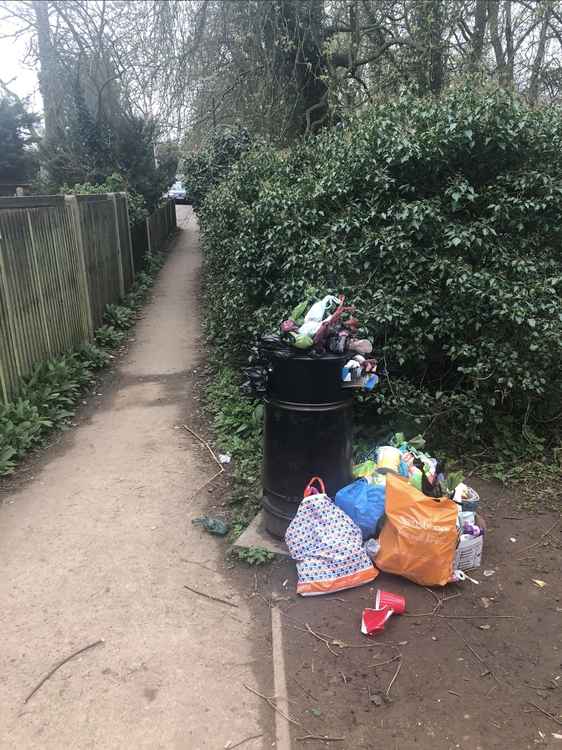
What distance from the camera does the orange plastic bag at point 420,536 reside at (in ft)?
10.6

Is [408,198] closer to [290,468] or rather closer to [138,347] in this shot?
[290,468]

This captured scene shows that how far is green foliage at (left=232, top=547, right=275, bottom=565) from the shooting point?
11.9 feet

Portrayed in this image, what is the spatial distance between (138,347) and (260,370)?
5586mm

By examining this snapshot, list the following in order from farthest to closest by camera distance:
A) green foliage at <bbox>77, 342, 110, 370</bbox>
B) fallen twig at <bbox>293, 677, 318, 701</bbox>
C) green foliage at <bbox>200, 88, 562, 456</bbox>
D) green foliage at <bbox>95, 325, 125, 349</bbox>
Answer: green foliage at <bbox>95, 325, 125, 349</bbox>
green foliage at <bbox>77, 342, 110, 370</bbox>
green foliage at <bbox>200, 88, 562, 456</bbox>
fallen twig at <bbox>293, 677, 318, 701</bbox>

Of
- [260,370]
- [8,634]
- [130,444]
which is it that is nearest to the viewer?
[8,634]

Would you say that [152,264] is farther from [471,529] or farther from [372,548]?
[471,529]

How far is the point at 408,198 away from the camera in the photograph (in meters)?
4.93

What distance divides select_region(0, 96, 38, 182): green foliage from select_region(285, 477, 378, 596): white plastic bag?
18.5 m

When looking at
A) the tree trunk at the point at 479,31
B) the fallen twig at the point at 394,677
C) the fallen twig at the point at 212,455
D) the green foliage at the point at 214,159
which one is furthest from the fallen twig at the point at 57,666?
the tree trunk at the point at 479,31

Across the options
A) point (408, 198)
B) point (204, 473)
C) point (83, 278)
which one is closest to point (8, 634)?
point (204, 473)

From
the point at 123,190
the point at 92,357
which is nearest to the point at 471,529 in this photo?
the point at 92,357

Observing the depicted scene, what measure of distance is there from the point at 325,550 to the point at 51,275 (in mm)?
5033

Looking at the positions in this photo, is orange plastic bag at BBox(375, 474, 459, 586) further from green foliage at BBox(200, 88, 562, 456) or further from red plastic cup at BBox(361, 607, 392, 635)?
green foliage at BBox(200, 88, 562, 456)

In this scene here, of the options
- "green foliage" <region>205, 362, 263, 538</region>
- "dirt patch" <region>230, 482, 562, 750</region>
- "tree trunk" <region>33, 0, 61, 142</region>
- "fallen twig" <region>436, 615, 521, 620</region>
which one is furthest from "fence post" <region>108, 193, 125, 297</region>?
"fallen twig" <region>436, 615, 521, 620</region>
